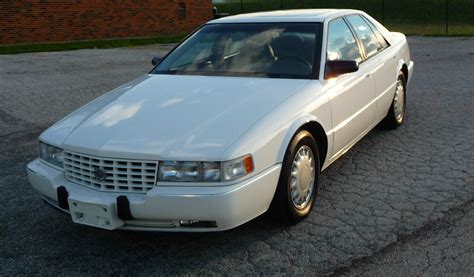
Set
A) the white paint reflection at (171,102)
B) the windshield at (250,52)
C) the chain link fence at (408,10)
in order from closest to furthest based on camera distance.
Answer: the white paint reflection at (171,102), the windshield at (250,52), the chain link fence at (408,10)

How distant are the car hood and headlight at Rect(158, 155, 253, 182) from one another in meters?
0.05

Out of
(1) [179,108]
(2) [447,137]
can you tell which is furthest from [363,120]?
(1) [179,108]

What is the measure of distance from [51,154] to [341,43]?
2.70 metres

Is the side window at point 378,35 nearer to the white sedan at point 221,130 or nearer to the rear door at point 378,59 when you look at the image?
the rear door at point 378,59

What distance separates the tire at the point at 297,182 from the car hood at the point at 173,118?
34cm

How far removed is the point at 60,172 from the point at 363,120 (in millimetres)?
2767

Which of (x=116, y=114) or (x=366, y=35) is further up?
(x=366, y=35)

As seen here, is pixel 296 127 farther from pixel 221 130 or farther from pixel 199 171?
pixel 199 171

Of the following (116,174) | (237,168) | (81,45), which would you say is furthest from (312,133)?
(81,45)

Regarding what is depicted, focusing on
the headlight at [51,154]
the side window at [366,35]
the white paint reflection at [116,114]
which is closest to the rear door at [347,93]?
the side window at [366,35]

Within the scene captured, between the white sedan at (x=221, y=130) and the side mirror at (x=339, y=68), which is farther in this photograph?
the side mirror at (x=339, y=68)

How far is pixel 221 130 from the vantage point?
3395 mm

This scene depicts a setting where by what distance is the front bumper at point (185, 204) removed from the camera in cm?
312

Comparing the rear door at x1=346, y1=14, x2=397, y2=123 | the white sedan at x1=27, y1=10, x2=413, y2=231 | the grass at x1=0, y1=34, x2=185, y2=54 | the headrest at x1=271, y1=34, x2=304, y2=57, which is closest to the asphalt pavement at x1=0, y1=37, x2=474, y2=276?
the white sedan at x1=27, y1=10, x2=413, y2=231
